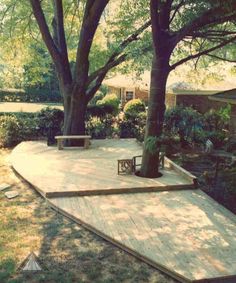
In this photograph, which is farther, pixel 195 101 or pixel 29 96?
pixel 29 96

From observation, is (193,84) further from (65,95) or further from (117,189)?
(117,189)

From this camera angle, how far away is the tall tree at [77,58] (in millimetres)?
12398

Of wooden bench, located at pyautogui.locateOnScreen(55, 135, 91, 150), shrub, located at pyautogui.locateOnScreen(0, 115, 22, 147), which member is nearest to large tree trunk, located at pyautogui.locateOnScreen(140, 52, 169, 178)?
wooden bench, located at pyautogui.locateOnScreen(55, 135, 91, 150)

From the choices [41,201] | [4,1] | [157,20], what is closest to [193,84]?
[4,1]

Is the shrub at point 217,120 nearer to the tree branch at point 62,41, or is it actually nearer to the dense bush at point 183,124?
the dense bush at point 183,124

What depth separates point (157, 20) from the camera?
28.6 feet

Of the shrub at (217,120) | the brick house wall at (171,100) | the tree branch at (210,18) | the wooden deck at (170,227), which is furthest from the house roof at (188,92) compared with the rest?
the wooden deck at (170,227)

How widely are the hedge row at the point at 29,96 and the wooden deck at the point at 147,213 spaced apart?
82.9 ft

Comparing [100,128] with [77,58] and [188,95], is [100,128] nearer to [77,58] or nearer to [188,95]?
[77,58]

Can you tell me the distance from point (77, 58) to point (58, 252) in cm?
837

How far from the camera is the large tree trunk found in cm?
938

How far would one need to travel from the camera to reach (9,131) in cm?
1452

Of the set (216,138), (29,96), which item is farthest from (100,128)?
(29,96)

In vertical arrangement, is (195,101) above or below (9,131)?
above
